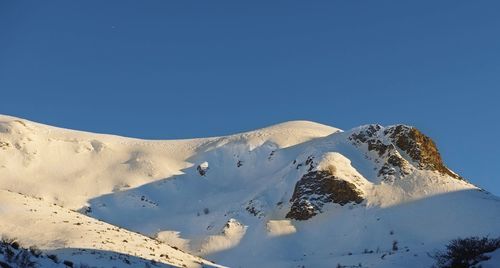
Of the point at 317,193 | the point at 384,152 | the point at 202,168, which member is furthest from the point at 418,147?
the point at 202,168

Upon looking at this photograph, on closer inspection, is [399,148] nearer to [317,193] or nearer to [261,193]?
[317,193]

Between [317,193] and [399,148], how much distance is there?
14.3 m

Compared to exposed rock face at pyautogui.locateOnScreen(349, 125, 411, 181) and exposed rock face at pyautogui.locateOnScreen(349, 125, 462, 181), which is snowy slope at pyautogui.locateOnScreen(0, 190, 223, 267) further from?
exposed rock face at pyautogui.locateOnScreen(349, 125, 462, 181)

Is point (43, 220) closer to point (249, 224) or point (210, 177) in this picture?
point (249, 224)

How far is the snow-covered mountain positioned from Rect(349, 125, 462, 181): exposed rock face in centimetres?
16

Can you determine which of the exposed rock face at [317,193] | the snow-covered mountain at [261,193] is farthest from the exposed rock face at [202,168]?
the exposed rock face at [317,193]

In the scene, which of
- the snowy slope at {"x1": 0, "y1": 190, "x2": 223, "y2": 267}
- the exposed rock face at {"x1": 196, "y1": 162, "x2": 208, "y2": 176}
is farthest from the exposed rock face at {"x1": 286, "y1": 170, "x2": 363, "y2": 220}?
the snowy slope at {"x1": 0, "y1": 190, "x2": 223, "y2": 267}

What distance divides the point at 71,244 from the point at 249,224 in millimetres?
40942

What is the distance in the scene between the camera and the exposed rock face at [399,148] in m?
73.9

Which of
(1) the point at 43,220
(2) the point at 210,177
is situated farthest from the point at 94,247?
(2) the point at 210,177

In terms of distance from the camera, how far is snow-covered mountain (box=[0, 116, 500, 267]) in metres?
57.5

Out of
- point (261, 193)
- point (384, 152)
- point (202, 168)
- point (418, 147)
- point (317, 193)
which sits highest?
point (202, 168)

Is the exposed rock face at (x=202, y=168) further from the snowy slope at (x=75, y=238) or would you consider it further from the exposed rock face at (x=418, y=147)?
the snowy slope at (x=75, y=238)

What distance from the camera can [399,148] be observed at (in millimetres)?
78125
